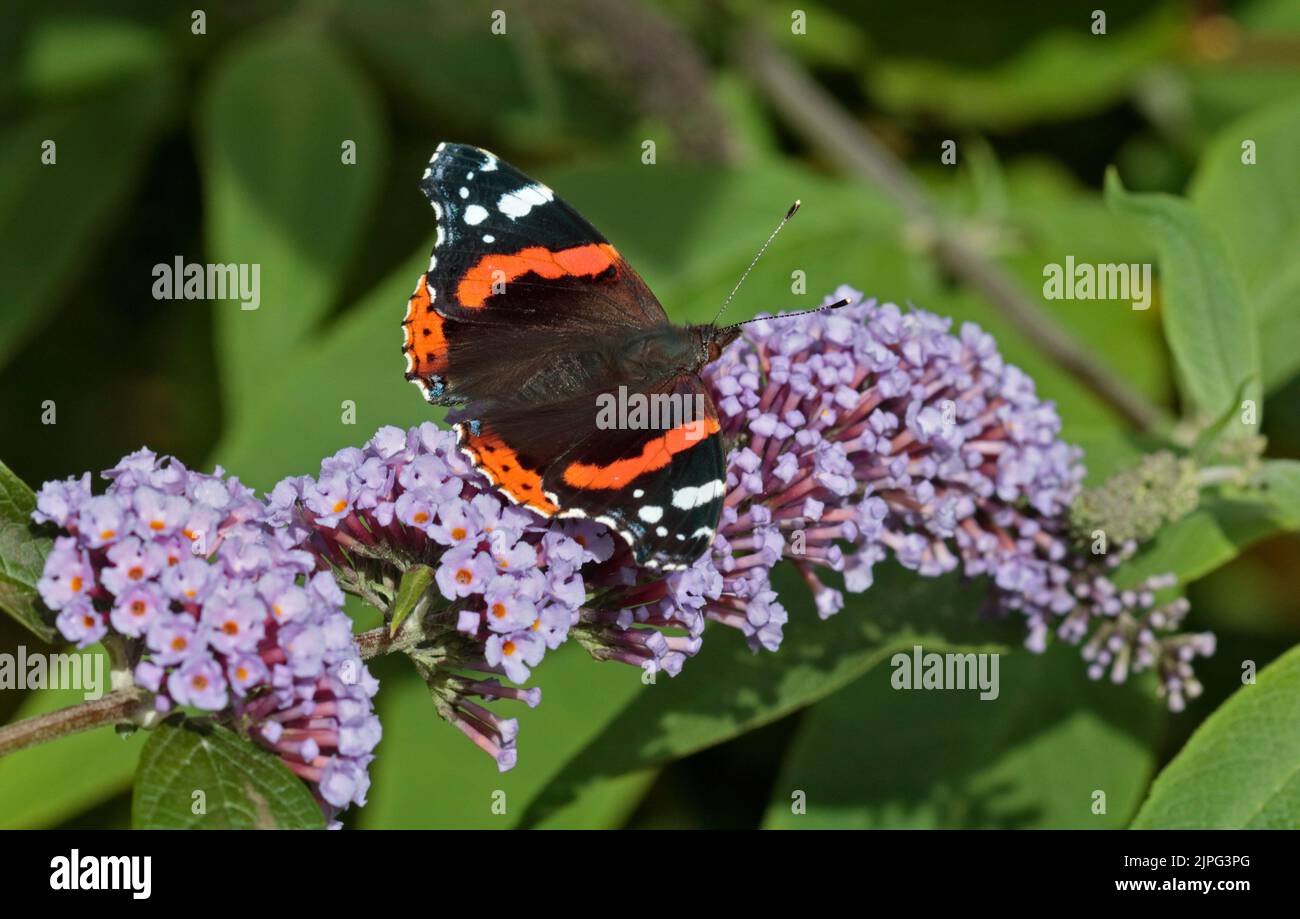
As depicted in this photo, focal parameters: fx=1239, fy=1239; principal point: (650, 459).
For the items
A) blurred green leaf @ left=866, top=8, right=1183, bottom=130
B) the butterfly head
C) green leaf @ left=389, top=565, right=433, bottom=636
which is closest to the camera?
green leaf @ left=389, top=565, right=433, bottom=636

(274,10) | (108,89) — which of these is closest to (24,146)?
(108,89)

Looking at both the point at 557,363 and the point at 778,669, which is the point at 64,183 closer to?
the point at 557,363

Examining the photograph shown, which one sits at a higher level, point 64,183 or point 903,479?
point 64,183

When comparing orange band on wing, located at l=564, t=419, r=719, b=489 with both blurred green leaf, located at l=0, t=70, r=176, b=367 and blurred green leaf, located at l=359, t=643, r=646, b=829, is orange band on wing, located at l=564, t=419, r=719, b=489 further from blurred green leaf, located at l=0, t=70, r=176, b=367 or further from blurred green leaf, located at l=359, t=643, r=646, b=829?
blurred green leaf, located at l=0, t=70, r=176, b=367

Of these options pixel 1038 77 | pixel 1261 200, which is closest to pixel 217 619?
pixel 1261 200

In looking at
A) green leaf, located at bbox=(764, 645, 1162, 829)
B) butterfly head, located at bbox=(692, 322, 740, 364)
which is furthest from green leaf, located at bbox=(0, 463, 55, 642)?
green leaf, located at bbox=(764, 645, 1162, 829)

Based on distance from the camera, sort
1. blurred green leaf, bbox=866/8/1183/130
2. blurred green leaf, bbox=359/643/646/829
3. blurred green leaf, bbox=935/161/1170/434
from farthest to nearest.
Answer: blurred green leaf, bbox=866/8/1183/130 → blurred green leaf, bbox=935/161/1170/434 → blurred green leaf, bbox=359/643/646/829

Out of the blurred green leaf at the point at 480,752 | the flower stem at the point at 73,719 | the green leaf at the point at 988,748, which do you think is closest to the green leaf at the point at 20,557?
the flower stem at the point at 73,719
